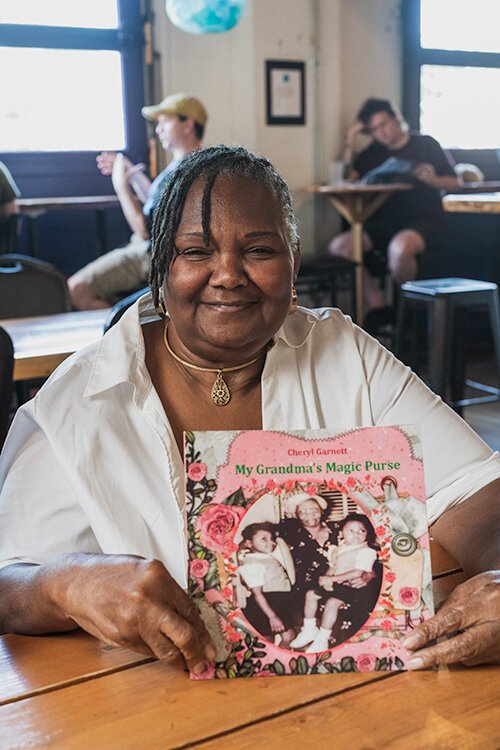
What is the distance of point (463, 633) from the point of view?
0.94 m

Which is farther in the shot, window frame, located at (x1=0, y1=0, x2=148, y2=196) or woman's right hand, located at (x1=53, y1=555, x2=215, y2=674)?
Answer: window frame, located at (x1=0, y1=0, x2=148, y2=196)

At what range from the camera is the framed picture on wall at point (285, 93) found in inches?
239

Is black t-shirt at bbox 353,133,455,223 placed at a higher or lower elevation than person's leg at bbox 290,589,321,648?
higher

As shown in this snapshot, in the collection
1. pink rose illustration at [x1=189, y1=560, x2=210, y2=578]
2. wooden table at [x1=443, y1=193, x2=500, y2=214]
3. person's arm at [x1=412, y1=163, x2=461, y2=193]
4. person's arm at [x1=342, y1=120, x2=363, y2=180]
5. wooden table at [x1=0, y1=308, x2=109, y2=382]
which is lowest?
wooden table at [x1=0, y1=308, x2=109, y2=382]

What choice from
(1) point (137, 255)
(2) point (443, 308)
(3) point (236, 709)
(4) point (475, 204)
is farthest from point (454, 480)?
(1) point (137, 255)

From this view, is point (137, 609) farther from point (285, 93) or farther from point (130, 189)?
point (285, 93)

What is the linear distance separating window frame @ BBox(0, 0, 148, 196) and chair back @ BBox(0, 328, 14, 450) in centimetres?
390

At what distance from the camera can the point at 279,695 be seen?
0.89 metres

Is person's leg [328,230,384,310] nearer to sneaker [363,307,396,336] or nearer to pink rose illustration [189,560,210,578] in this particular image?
sneaker [363,307,396,336]

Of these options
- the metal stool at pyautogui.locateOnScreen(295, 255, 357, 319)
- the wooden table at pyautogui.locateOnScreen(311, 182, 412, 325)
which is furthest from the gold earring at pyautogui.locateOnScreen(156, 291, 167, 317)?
the wooden table at pyautogui.locateOnScreen(311, 182, 412, 325)

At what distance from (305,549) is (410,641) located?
5.9 inches

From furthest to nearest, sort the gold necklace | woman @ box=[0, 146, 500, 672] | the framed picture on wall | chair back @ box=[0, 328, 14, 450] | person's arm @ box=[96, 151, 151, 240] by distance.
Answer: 1. the framed picture on wall
2. person's arm @ box=[96, 151, 151, 240]
3. chair back @ box=[0, 328, 14, 450]
4. the gold necklace
5. woman @ box=[0, 146, 500, 672]

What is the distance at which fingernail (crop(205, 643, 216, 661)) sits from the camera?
0.92m

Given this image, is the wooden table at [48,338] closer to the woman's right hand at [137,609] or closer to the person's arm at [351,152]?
the woman's right hand at [137,609]
